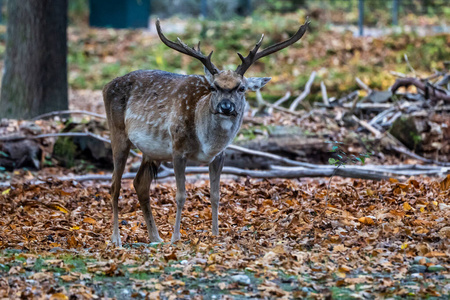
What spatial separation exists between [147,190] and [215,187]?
98cm

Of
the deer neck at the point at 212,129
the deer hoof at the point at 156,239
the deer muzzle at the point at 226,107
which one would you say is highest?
the deer muzzle at the point at 226,107

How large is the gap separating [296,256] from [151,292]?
4.83ft

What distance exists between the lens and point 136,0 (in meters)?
27.3

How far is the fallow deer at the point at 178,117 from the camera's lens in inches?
274

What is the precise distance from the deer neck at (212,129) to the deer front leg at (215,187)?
20 cm

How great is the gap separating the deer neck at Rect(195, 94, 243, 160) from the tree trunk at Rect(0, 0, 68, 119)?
6.49 m

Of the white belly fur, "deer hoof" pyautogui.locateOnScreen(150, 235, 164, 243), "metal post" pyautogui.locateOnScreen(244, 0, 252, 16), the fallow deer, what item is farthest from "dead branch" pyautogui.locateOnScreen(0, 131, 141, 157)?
"metal post" pyautogui.locateOnScreen(244, 0, 252, 16)

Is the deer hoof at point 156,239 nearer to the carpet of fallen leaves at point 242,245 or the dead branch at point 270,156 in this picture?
the carpet of fallen leaves at point 242,245

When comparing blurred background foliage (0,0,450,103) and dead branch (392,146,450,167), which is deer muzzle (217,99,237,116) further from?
blurred background foliage (0,0,450,103)

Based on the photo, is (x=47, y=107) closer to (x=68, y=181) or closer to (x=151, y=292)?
(x=68, y=181)

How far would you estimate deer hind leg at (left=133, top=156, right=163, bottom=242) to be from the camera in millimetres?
7609

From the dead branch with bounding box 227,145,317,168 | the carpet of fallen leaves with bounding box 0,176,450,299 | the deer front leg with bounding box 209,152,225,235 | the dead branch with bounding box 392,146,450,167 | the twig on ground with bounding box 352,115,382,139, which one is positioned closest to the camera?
the carpet of fallen leaves with bounding box 0,176,450,299

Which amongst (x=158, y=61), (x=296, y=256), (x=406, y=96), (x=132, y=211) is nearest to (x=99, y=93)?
(x=158, y=61)

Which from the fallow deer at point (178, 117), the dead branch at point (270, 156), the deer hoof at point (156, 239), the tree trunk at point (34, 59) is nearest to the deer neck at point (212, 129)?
the fallow deer at point (178, 117)
